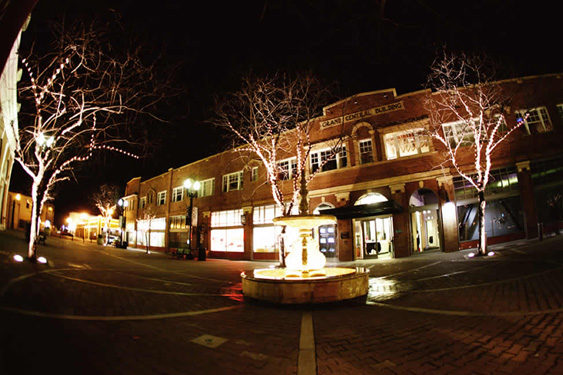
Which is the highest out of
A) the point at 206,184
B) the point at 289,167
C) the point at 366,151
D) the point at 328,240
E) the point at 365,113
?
the point at 365,113

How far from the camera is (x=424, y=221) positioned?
60.5ft

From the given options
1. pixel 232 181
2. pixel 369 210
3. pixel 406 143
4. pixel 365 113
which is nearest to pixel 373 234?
pixel 369 210

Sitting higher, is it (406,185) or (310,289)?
(406,185)

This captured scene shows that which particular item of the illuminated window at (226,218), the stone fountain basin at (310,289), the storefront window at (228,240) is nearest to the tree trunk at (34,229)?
the stone fountain basin at (310,289)

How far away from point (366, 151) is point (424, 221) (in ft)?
20.4

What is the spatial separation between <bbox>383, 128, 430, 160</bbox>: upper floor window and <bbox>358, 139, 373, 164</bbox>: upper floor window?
3.39 ft

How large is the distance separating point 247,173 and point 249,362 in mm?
21606

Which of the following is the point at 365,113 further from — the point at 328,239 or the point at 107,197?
the point at 107,197

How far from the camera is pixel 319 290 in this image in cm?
648

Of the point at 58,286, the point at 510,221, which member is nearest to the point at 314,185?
the point at 510,221

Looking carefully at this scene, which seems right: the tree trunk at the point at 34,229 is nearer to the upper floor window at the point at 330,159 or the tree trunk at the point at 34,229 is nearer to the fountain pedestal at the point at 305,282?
the fountain pedestal at the point at 305,282

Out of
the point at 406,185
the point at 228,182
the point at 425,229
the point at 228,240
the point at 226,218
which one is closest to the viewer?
the point at 406,185

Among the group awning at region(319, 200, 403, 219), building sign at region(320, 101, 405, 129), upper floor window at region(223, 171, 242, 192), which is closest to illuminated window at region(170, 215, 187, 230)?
upper floor window at region(223, 171, 242, 192)

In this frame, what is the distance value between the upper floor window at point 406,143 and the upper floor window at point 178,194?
2380cm
